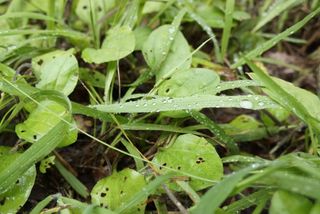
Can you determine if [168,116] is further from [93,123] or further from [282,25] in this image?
[282,25]

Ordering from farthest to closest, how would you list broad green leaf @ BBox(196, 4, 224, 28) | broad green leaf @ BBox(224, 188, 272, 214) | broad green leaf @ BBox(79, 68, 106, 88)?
broad green leaf @ BBox(196, 4, 224, 28) → broad green leaf @ BBox(79, 68, 106, 88) → broad green leaf @ BBox(224, 188, 272, 214)

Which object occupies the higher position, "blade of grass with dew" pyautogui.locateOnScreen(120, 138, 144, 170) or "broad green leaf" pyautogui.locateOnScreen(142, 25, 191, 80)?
"broad green leaf" pyautogui.locateOnScreen(142, 25, 191, 80)

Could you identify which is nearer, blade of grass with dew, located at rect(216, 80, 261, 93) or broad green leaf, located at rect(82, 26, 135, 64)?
blade of grass with dew, located at rect(216, 80, 261, 93)

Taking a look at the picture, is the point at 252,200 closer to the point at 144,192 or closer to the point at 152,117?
the point at 144,192

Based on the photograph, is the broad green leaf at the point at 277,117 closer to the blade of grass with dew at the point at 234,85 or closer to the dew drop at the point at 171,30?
the blade of grass with dew at the point at 234,85

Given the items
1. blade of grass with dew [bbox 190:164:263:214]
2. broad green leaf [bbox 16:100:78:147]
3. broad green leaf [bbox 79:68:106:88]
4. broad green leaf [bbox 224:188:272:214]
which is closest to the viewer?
blade of grass with dew [bbox 190:164:263:214]

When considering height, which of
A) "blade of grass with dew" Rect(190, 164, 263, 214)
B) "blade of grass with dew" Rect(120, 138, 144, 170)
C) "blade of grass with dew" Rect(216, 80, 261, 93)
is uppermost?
"blade of grass with dew" Rect(216, 80, 261, 93)

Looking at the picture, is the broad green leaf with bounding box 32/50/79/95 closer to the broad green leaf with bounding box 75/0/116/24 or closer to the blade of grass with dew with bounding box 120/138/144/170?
the blade of grass with dew with bounding box 120/138/144/170

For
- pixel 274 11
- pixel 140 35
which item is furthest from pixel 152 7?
pixel 274 11

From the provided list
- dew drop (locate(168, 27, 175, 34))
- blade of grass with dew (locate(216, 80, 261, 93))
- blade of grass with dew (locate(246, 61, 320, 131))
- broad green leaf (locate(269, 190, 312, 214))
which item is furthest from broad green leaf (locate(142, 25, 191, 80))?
broad green leaf (locate(269, 190, 312, 214))
